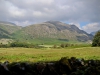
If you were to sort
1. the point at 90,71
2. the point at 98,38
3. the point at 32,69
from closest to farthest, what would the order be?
the point at 90,71 < the point at 32,69 < the point at 98,38

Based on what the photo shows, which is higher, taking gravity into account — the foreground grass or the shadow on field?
the shadow on field

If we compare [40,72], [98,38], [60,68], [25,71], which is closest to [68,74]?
[60,68]

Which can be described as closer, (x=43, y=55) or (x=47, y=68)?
(x=47, y=68)

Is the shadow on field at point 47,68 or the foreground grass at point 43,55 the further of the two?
the foreground grass at point 43,55

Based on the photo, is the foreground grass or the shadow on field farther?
the foreground grass

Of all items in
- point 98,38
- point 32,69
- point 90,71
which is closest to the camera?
point 90,71

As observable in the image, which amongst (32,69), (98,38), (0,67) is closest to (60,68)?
(32,69)

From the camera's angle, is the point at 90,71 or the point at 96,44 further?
the point at 96,44

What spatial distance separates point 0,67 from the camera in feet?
39.1

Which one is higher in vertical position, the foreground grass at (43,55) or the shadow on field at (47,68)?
the shadow on field at (47,68)

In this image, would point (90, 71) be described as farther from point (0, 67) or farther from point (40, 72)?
point (0, 67)

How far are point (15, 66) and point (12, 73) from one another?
47cm

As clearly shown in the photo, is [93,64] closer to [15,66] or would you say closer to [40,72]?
[40,72]

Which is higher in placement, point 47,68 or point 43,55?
point 47,68
